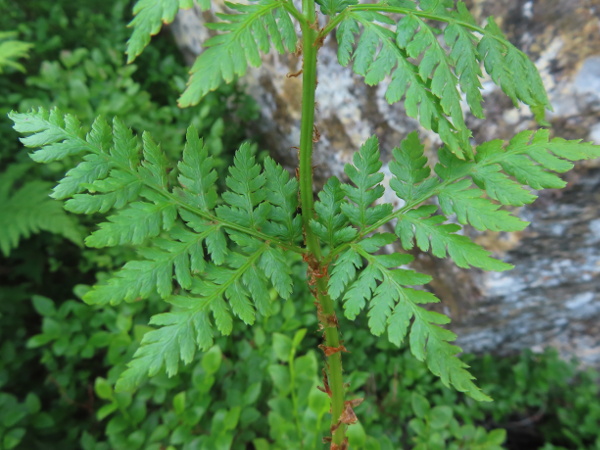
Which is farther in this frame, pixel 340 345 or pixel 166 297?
pixel 340 345

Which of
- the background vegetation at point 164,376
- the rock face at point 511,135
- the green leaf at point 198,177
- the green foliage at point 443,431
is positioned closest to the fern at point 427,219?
the green leaf at point 198,177

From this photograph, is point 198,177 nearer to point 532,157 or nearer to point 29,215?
point 532,157

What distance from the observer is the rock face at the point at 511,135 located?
177cm

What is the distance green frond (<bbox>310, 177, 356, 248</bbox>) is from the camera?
1.04 meters

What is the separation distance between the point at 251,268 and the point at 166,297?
0.63 ft

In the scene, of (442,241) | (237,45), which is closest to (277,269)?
(442,241)

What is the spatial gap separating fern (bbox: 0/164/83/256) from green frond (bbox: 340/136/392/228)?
1611 millimetres

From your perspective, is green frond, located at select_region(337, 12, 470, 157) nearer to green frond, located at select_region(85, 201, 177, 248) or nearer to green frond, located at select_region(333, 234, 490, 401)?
green frond, located at select_region(333, 234, 490, 401)

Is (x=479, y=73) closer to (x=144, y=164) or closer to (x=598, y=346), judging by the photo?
(x=144, y=164)

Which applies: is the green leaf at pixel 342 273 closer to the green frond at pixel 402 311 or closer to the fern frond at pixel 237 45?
the green frond at pixel 402 311

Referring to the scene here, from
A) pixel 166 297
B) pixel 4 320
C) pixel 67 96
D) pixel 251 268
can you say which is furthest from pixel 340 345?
pixel 67 96

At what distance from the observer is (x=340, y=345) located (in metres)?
1.07

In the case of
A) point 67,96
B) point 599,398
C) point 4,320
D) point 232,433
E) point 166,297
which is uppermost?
point 67,96

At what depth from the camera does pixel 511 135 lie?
6.20 ft
